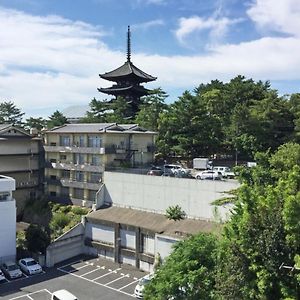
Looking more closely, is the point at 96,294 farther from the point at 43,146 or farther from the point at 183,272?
the point at 43,146

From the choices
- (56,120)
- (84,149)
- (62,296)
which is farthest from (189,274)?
(56,120)

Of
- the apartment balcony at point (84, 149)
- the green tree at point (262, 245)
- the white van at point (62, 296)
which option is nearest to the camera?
the green tree at point (262, 245)

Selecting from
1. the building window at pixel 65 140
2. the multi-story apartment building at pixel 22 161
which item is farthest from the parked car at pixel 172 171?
the multi-story apartment building at pixel 22 161

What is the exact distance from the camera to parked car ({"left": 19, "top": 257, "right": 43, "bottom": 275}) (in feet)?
85.0

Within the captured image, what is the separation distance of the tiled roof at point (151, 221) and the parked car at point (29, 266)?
517 cm

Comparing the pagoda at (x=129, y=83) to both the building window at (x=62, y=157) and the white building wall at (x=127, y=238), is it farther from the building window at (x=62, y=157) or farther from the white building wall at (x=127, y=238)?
the white building wall at (x=127, y=238)

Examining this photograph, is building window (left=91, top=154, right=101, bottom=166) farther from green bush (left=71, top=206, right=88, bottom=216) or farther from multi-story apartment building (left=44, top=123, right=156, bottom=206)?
green bush (left=71, top=206, right=88, bottom=216)

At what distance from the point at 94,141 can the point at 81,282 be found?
13447 millimetres

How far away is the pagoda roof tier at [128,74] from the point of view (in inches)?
2056

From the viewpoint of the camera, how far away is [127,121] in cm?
4572

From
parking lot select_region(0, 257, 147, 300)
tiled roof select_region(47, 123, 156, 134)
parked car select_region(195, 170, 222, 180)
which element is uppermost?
tiled roof select_region(47, 123, 156, 134)

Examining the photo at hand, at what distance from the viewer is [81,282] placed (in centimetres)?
2425

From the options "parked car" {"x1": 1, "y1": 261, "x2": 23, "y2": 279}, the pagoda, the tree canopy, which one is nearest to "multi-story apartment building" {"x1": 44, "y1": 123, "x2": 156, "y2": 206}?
"parked car" {"x1": 1, "y1": 261, "x2": 23, "y2": 279}

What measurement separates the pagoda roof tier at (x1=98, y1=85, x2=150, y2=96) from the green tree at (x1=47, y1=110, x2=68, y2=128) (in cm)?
689
